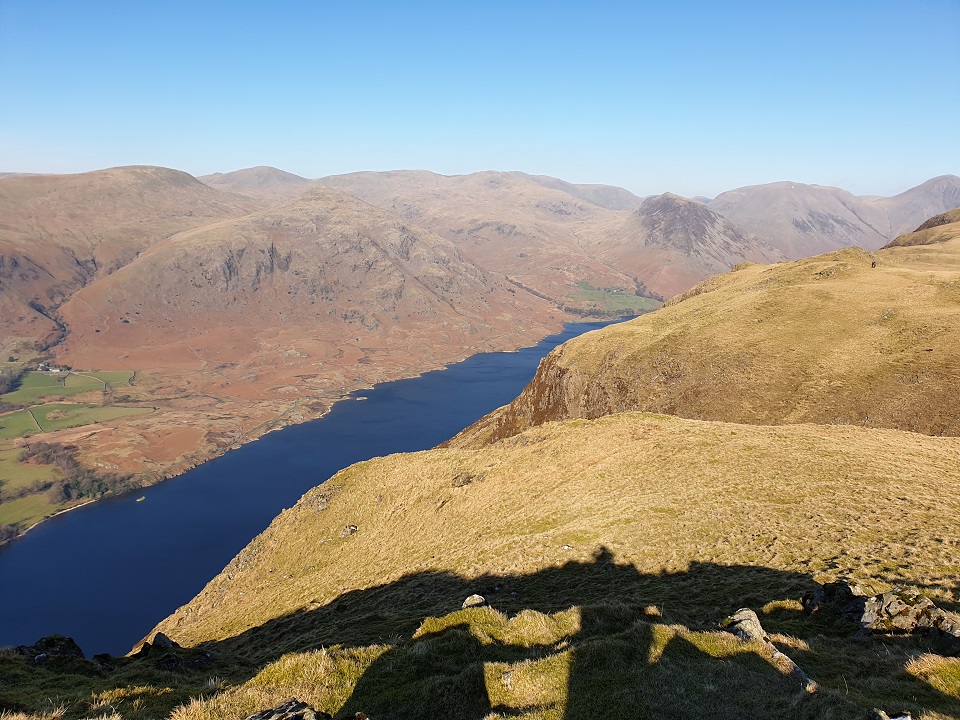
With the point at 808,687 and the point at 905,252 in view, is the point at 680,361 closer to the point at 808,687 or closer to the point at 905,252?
the point at 808,687

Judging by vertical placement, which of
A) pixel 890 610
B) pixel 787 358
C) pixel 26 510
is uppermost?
pixel 787 358

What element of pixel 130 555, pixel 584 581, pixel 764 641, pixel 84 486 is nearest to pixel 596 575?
pixel 584 581

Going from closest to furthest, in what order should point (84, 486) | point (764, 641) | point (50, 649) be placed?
point (764, 641)
point (50, 649)
point (84, 486)

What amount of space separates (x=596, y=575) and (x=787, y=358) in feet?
183

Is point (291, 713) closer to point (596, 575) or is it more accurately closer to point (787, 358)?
point (596, 575)

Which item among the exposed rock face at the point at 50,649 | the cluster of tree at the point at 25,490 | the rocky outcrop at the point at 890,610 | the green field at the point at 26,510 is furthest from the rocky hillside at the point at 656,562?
the cluster of tree at the point at 25,490

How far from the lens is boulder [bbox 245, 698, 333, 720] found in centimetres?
1152

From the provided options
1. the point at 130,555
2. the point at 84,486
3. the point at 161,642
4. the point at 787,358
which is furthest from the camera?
the point at 84,486

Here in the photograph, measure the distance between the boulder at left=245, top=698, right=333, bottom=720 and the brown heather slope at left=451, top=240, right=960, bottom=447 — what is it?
62.6 meters

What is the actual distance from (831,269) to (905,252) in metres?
81.5

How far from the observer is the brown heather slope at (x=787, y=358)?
57.0 meters

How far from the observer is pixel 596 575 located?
29500 mm

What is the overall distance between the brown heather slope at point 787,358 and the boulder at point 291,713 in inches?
2465

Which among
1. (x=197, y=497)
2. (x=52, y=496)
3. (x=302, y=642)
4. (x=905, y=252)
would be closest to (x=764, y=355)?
(x=302, y=642)
